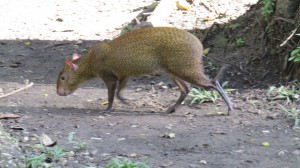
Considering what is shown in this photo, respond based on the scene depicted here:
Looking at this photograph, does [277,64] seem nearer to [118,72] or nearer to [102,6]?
[118,72]

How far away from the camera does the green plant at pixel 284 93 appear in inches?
272

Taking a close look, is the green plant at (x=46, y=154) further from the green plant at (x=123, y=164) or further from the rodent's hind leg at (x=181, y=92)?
the rodent's hind leg at (x=181, y=92)

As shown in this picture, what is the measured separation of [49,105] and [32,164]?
2324 mm

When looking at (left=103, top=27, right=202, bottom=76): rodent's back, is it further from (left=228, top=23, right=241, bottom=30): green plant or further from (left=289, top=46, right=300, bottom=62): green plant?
(left=228, top=23, right=241, bottom=30): green plant

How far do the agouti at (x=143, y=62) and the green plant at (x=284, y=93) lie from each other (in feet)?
2.19

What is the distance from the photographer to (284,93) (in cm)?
695

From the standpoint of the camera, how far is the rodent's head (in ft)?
24.3

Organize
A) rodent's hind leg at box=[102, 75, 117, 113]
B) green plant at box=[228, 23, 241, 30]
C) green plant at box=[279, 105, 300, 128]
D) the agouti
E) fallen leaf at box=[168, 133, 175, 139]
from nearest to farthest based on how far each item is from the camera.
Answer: fallen leaf at box=[168, 133, 175, 139] → green plant at box=[279, 105, 300, 128] → the agouti → rodent's hind leg at box=[102, 75, 117, 113] → green plant at box=[228, 23, 241, 30]

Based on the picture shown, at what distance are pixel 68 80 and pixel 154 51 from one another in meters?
1.21

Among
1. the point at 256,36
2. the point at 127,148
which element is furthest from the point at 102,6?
the point at 127,148

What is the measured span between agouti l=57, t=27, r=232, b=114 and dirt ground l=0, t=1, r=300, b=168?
10.2 inches

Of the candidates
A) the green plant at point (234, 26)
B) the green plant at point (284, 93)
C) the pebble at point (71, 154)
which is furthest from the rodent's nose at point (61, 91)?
the green plant at point (234, 26)

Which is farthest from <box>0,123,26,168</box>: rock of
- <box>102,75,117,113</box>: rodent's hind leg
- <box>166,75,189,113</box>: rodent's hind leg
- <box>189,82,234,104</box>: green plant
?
<box>189,82,234,104</box>: green plant

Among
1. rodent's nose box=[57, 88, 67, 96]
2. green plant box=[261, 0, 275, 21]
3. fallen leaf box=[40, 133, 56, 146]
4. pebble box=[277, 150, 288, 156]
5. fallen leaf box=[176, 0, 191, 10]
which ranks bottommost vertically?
rodent's nose box=[57, 88, 67, 96]
